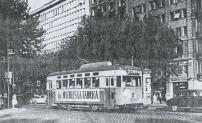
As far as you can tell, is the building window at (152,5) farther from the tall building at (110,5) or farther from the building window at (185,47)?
the building window at (185,47)

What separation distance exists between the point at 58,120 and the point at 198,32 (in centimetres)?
3664

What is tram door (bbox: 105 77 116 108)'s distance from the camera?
87.5 ft

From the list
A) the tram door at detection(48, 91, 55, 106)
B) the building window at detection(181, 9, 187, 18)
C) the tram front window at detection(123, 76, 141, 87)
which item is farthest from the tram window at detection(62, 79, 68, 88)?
the building window at detection(181, 9, 187, 18)

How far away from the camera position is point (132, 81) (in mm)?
27281

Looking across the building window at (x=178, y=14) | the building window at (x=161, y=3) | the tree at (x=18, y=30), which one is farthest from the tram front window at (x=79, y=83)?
the building window at (x=161, y=3)

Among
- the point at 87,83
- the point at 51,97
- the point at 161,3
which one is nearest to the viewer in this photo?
the point at 87,83

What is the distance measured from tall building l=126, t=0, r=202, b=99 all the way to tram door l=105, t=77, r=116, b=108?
25.2 meters

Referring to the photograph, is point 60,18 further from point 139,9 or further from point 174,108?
point 174,108

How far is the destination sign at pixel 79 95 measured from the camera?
27530 mm

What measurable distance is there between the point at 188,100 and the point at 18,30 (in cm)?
2218

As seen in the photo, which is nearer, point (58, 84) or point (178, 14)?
point (58, 84)

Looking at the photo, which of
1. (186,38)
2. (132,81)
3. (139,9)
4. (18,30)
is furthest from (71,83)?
(139,9)

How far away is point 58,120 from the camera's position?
799 inches

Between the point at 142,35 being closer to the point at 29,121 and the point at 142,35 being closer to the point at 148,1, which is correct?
the point at 148,1
